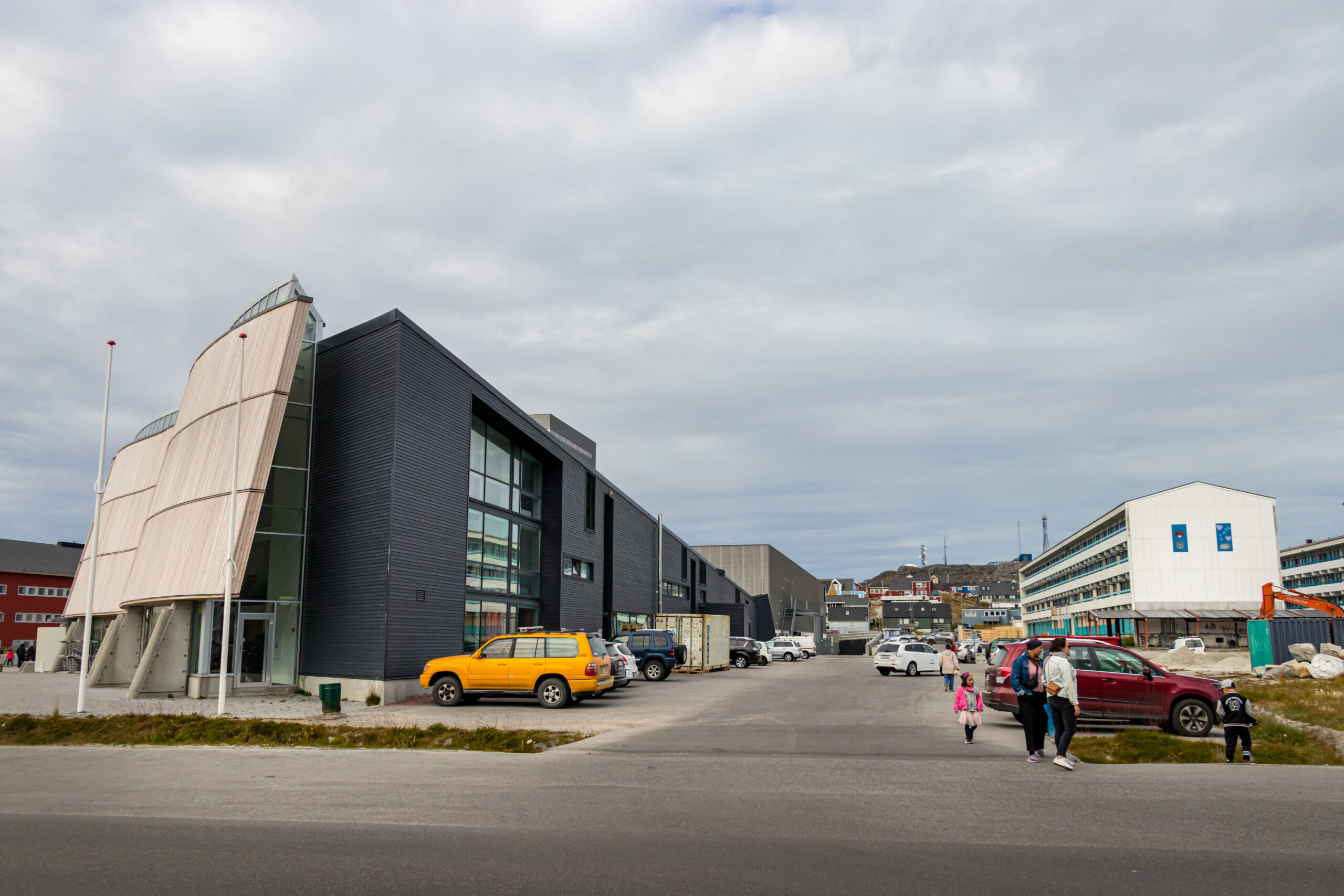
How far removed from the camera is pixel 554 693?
20.9 meters

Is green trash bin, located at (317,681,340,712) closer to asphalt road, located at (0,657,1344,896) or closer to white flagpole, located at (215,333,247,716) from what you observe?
white flagpole, located at (215,333,247,716)

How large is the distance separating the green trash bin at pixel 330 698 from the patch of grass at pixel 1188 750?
14493 mm

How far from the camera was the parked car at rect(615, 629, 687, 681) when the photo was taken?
32.1 metres

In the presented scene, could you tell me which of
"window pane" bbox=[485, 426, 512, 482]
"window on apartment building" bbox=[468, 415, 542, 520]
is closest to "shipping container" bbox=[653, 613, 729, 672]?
"window on apartment building" bbox=[468, 415, 542, 520]

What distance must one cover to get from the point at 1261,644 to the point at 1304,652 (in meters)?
→ 2.09

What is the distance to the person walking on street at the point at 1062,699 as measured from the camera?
1093cm

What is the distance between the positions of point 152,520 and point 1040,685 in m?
26.0

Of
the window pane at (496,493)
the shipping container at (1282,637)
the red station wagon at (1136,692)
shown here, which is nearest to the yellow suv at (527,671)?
the window pane at (496,493)

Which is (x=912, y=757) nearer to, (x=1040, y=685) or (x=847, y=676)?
(x=1040, y=685)

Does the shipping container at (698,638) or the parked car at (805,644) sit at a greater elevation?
the shipping container at (698,638)

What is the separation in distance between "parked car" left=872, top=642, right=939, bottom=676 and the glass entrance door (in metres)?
24.3

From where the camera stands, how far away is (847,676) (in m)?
36.6

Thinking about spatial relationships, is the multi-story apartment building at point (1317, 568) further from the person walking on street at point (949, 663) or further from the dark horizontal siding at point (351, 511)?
the dark horizontal siding at point (351, 511)

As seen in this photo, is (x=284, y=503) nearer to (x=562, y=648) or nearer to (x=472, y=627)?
(x=472, y=627)
